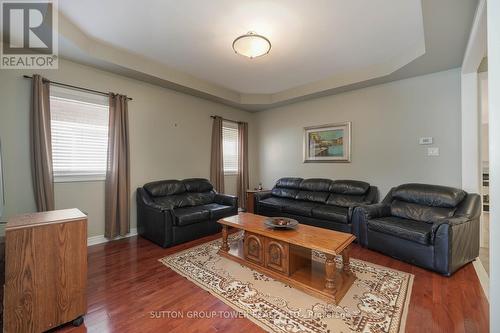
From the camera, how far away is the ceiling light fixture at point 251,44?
8.41ft

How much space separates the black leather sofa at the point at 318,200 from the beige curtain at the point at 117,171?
2470 mm

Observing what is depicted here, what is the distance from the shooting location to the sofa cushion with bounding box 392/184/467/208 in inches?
116

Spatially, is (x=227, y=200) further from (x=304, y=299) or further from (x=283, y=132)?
(x=304, y=299)

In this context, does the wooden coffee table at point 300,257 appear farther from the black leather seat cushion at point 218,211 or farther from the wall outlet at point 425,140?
the wall outlet at point 425,140

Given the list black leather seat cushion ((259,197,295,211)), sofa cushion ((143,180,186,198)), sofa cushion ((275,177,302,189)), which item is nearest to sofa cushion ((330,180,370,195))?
sofa cushion ((275,177,302,189))

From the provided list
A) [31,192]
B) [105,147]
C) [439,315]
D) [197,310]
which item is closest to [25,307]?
[197,310]

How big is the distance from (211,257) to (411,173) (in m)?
3.47

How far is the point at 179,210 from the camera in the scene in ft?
11.7

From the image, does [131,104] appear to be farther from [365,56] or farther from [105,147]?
[365,56]

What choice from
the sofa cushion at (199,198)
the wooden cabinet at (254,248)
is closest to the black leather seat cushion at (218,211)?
the sofa cushion at (199,198)

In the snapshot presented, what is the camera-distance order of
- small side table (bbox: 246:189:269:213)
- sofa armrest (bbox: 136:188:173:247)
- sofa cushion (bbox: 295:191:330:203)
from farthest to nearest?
1. small side table (bbox: 246:189:269:213)
2. sofa cushion (bbox: 295:191:330:203)
3. sofa armrest (bbox: 136:188:173:247)

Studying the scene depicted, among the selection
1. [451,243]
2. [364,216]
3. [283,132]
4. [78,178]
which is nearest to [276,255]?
[364,216]

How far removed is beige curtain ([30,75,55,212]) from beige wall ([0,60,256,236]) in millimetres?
99

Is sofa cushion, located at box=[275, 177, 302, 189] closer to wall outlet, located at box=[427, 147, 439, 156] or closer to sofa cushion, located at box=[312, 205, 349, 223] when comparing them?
sofa cushion, located at box=[312, 205, 349, 223]
